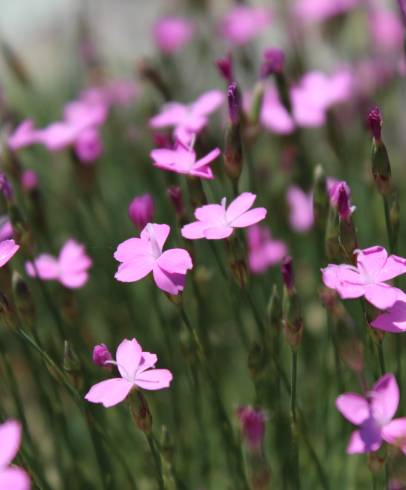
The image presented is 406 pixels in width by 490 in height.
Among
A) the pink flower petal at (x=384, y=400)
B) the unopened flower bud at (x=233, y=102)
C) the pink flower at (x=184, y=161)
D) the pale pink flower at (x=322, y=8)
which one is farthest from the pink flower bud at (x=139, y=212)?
the pale pink flower at (x=322, y=8)

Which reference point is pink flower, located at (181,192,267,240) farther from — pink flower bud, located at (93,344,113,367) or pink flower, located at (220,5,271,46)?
pink flower, located at (220,5,271,46)

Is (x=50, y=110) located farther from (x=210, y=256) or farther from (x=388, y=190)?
(x=388, y=190)

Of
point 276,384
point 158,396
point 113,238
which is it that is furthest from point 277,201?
point 276,384

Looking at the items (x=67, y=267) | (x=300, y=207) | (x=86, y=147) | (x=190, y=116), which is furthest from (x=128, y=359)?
(x=300, y=207)

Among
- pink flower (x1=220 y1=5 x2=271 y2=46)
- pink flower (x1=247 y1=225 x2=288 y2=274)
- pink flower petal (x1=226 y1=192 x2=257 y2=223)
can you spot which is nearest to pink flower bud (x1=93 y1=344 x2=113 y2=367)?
pink flower petal (x1=226 y1=192 x2=257 y2=223)

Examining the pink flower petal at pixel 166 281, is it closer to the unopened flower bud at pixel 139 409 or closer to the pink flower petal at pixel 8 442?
the unopened flower bud at pixel 139 409

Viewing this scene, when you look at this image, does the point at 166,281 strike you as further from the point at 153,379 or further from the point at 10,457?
the point at 10,457

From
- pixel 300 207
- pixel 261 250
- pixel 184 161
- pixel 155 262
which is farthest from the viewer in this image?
pixel 300 207
